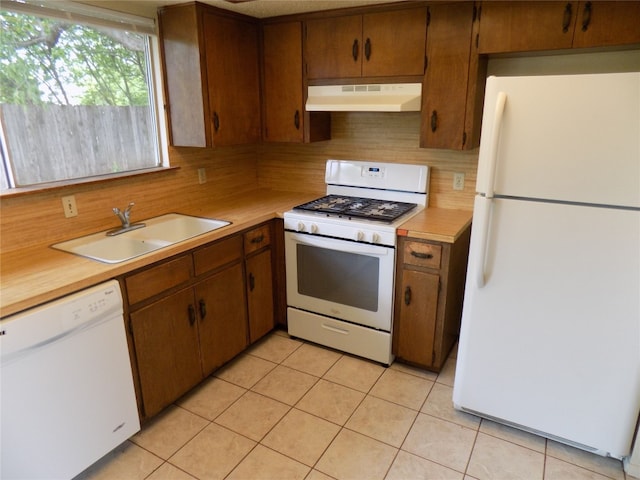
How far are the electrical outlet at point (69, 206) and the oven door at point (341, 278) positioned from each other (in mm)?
1158

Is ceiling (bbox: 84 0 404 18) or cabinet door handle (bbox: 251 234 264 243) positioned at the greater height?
ceiling (bbox: 84 0 404 18)

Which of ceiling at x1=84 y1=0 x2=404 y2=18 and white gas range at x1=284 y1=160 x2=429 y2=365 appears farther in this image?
white gas range at x1=284 y1=160 x2=429 y2=365

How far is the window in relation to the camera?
1932 mm

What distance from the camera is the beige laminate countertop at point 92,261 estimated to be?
61.2 inches

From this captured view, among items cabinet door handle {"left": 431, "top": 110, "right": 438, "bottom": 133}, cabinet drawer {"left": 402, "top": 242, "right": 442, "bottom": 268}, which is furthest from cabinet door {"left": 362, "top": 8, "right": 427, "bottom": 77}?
cabinet drawer {"left": 402, "top": 242, "right": 442, "bottom": 268}

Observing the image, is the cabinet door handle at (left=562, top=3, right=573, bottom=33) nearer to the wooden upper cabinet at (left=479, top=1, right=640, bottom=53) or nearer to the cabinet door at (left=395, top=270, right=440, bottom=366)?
the wooden upper cabinet at (left=479, top=1, right=640, bottom=53)

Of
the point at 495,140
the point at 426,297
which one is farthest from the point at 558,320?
the point at 495,140

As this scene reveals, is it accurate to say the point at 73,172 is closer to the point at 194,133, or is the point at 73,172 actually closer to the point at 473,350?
the point at 194,133

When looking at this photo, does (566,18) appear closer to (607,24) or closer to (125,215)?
(607,24)

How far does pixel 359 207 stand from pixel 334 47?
38.4 inches

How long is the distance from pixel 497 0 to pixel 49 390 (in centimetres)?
260

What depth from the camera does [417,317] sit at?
2416 millimetres

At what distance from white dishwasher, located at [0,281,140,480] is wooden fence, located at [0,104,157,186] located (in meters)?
A: 0.82

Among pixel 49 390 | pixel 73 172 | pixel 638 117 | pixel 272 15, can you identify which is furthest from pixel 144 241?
pixel 638 117
